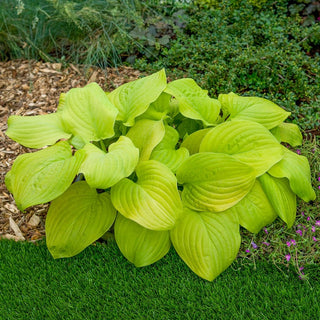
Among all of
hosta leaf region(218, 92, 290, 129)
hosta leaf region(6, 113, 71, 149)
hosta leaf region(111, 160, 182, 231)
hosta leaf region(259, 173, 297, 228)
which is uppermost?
hosta leaf region(6, 113, 71, 149)

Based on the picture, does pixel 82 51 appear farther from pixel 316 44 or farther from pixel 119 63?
pixel 316 44

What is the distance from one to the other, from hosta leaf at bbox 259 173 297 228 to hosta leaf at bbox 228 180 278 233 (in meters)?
0.03

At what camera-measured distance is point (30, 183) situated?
2273 mm

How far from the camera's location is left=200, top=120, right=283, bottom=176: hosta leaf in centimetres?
243

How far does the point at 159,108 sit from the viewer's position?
2795 mm

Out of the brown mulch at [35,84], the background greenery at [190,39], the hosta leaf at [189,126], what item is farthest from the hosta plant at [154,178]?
the background greenery at [190,39]

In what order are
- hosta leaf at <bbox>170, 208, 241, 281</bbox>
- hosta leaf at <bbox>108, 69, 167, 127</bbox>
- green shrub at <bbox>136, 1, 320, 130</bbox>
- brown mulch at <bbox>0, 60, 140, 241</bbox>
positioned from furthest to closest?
green shrub at <bbox>136, 1, 320, 130</bbox> → brown mulch at <bbox>0, 60, 140, 241</bbox> → hosta leaf at <bbox>108, 69, 167, 127</bbox> → hosta leaf at <bbox>170, 208, 241, 281</bbox>

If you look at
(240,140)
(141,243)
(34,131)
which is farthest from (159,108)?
(141,243)

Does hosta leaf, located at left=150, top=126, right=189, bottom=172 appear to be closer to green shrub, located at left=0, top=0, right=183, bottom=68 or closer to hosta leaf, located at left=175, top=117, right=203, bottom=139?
hosta leaf, located at left=175, top=117, right=203, bottom=139

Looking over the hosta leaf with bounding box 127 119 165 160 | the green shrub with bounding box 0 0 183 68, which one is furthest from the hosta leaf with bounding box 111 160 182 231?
the green shrub with bounding box 0 0 183 68

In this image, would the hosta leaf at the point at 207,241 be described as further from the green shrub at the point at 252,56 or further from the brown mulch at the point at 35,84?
the brown mulch at the point at 35,84

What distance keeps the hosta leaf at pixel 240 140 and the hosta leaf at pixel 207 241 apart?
34 cm

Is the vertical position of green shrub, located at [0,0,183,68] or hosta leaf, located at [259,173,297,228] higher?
green shrub, located at [0,0,183,68]

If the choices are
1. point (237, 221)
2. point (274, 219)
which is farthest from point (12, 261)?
point (274, 219)
